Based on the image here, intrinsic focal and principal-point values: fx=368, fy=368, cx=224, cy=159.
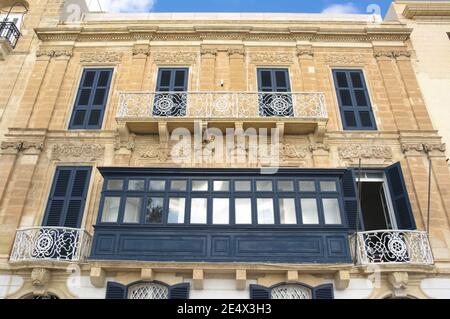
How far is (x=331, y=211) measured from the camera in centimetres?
877

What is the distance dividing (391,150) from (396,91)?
220 centimetres

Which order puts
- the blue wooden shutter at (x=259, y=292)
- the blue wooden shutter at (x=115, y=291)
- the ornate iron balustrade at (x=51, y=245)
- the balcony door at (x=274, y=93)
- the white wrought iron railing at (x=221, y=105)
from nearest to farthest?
the blue wooden shutter at (x=259, y=292)
the blue wooden shutter at (x=115, y=291)
the ornate iron balustrade at (x=51, y=245)
the white wrought iron railing at (x=221, y=105)
the balcony door at (x=274, y=93)

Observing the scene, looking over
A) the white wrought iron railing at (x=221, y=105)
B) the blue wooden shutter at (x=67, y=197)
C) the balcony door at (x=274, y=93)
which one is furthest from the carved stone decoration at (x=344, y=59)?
the blue wooden shutter at (x=67, y=197)

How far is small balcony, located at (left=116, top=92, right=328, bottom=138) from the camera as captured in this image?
10.2 m

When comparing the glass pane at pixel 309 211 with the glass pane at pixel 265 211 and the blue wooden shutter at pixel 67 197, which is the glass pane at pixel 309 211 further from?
the blue wooden shutter at pixel 67 197

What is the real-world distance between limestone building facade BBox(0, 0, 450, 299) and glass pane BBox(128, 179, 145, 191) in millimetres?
42

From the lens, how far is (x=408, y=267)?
8273mm

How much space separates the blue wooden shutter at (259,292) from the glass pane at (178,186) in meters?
2.81

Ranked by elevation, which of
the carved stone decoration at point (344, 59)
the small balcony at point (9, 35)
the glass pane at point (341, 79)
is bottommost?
the glass pane at point (341, 79)

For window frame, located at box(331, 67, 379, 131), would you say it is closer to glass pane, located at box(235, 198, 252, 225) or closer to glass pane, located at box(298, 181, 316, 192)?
glass pane, located at box(298, 181, 316, 192)

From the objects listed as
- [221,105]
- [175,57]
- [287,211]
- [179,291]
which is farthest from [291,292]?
[175,57]

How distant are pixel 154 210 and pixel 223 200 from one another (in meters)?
1.67

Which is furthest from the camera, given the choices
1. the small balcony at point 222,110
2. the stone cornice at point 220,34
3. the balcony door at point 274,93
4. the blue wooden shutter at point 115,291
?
the stone cornice at point 220,34

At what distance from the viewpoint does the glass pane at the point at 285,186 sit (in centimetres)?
902
